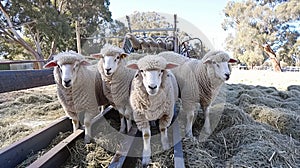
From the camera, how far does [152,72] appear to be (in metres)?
1.97

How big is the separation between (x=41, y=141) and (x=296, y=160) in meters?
2.69

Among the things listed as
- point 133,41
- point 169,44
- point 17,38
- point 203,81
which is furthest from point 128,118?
point 17,38

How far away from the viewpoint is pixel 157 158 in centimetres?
210

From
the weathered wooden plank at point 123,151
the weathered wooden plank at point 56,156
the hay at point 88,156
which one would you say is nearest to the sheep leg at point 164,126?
the weathered wooden plank at point 123,151

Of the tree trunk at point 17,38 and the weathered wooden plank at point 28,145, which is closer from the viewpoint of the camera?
the weathered wooden plank at point 28,145

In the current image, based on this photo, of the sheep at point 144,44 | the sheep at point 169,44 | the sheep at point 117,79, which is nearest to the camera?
the sheep at point 117,79

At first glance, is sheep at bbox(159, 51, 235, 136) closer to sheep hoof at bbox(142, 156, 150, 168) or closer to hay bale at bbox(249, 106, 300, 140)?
sheep hoof at bbox(142, 156, 150, 168)

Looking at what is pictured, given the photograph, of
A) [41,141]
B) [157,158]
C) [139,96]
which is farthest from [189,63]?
[41,141]

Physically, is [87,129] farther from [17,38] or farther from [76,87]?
[17,38]

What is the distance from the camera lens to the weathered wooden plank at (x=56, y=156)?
1801 mm

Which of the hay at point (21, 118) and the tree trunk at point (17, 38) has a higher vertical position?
the tree trunk at point (17, 38)

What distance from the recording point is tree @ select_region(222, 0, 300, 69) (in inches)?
830

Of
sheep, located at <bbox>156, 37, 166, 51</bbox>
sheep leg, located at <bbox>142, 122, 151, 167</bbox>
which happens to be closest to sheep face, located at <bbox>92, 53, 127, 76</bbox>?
sheep leg, located at <bbox>142, 122, 151, 167</bbox>

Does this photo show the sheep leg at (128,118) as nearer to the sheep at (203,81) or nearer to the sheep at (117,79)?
the sheep at (117,79)
